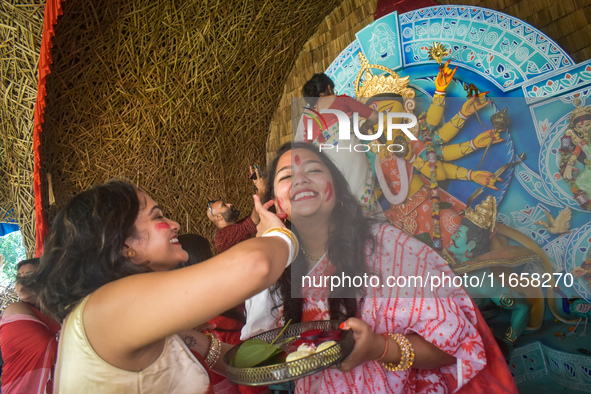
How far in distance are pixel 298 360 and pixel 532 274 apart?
95 centimetres

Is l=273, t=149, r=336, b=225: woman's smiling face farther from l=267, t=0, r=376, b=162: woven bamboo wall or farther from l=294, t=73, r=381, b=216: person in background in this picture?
l=267, t=0, r=376, b=162: woven bamboo wall

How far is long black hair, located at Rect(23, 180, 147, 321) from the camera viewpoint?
1006mm

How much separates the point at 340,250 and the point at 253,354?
18.1 inches

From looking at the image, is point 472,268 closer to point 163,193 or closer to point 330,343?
point 330,343

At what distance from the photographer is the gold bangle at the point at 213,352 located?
136cm

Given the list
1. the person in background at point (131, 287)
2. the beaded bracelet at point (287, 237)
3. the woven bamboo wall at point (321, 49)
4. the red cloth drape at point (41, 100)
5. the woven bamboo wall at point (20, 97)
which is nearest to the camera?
the person in background at point (131, 287)

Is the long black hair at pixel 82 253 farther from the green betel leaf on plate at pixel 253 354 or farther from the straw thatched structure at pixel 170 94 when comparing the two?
the straw thatched structure at pixel 170 94

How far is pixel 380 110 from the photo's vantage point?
68.0 inches

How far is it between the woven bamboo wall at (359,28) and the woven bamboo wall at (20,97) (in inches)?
48.1

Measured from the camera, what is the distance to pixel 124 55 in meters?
2.28

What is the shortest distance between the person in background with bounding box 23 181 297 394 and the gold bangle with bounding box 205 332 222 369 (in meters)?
0.24

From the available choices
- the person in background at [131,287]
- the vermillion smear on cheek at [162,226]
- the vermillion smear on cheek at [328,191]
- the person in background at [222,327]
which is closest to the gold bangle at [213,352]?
the person in background at [222,327]

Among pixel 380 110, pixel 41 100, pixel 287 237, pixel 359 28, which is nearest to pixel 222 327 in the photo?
pixel 287 237

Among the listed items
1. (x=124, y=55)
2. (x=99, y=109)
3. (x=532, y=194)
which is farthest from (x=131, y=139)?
(x=532, y=194)
